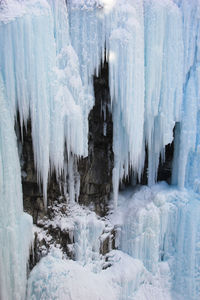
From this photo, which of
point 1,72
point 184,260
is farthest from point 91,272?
point 1,72

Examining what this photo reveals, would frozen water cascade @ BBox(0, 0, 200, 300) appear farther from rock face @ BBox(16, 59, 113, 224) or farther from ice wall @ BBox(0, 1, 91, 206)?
rock face @ BBox(16, 59, 113, 224)

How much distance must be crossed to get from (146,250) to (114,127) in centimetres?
249

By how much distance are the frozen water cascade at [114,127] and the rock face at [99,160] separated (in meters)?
0.25

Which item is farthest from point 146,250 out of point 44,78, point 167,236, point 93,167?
point 44,78

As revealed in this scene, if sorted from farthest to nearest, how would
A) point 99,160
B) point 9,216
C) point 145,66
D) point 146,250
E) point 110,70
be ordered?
point 99,160 < point 146,250 < point 145,66 < point 110,70 < point 9,216

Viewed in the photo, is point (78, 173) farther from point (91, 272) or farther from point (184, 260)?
point (184, 260)

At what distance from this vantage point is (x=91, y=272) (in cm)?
496

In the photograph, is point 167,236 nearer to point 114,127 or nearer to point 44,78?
point 114,127

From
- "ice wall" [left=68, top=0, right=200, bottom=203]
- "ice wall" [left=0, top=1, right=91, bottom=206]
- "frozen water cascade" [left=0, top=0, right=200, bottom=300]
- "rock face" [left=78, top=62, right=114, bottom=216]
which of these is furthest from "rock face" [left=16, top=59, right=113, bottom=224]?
"ice wall" [left=0, top=1, right=91, bottom=206]

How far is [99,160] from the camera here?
214 inches

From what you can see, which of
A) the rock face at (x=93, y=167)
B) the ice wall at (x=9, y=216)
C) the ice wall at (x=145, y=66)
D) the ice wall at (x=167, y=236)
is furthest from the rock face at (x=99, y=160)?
the ice wall at (x=9, y=216)

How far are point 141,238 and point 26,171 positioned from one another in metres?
2.52

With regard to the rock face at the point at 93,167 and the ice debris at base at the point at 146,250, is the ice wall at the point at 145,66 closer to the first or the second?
the rock face at the point at 93,167

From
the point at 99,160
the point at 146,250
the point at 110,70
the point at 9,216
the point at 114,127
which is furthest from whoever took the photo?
the point at 99,160
